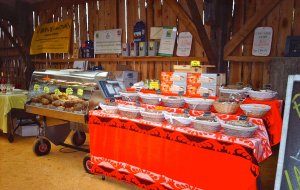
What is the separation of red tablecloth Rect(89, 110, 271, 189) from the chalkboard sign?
1.32 feet

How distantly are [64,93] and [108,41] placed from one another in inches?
112

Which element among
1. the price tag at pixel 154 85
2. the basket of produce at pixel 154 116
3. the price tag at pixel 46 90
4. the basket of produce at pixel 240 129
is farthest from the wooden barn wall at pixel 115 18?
the basket of produce at pixel 240 129

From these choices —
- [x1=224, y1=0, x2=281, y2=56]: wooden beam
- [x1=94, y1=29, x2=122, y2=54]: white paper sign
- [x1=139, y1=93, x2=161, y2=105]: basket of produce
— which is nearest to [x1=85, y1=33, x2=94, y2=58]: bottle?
[x1=94, y1=29, x2=122, y2=54]: white paper sign

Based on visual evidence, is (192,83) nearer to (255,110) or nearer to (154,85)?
(154,85)

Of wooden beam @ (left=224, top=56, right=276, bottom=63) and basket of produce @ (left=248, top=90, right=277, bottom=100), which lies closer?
basket of produce @ (left=248, top=90, right=277, bottom=100)

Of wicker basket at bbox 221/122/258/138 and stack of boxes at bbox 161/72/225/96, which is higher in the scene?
stack of boxes at bbox 161/72/225/96

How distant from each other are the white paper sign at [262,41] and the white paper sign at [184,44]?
1.31 metres

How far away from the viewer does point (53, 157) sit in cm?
450

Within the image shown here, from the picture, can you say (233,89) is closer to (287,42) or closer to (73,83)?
(287,42)

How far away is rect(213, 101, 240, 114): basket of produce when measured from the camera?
2.77m

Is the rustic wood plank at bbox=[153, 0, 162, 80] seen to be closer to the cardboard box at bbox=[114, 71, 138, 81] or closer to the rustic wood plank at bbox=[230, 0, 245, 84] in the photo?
the cardboard box at bbox=[114, 71, 138, 81]

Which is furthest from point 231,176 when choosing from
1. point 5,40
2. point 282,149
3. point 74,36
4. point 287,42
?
point 5,40

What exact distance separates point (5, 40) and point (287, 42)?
1063cm

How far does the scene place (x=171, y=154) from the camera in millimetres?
2713
